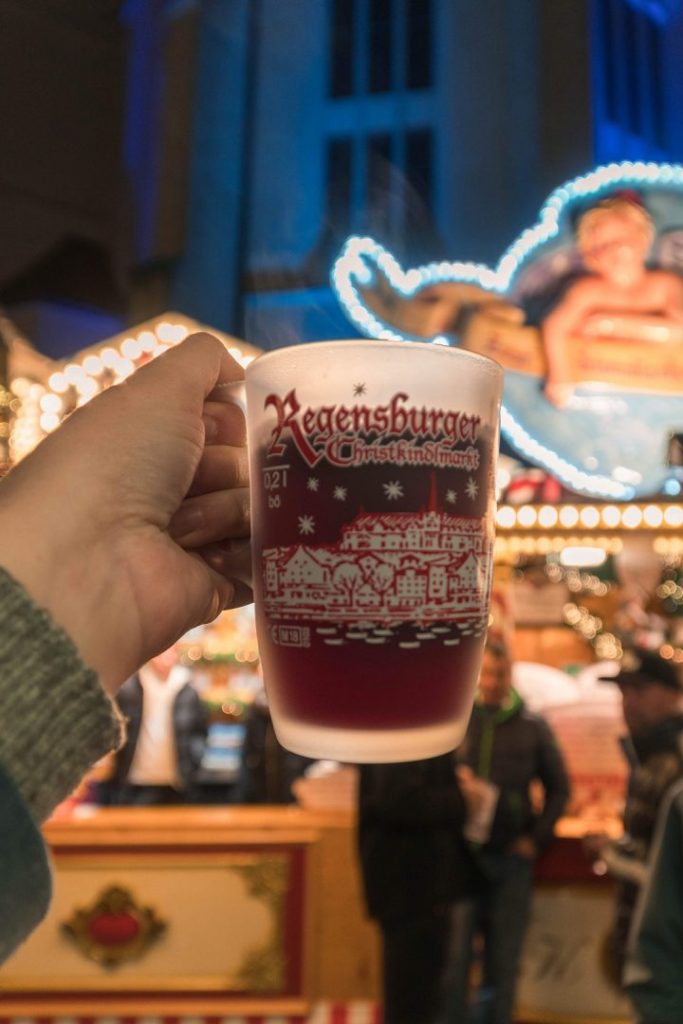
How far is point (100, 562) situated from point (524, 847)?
265 centimetres

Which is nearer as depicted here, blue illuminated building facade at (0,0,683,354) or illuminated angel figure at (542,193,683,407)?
illuminated angel figure at (542,193,683,407)

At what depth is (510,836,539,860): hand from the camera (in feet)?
9.84

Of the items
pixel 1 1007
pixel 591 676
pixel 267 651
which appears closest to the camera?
pixel 267 651

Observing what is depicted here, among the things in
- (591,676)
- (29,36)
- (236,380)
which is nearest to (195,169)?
(29,36)

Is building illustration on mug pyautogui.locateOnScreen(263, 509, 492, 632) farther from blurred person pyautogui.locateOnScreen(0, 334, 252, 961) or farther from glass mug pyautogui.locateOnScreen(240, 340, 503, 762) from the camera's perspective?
blurred person pyautogui.locateOnScreen(0, 334, 252, 961)

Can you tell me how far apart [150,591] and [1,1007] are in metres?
2.87

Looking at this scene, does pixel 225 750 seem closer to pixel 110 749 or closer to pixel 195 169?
pixel 110 749

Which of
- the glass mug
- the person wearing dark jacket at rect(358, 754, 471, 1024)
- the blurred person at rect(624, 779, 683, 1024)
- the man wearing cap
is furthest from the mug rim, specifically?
the man wearing cap

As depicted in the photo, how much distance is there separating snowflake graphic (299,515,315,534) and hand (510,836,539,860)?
257 centimetres

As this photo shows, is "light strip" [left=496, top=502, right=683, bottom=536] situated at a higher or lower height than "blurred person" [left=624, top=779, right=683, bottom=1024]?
A: higher

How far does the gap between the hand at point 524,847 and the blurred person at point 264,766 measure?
1057 mm

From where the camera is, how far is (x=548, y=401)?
3607mm

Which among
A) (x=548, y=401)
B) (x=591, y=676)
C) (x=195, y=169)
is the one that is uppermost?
(x=195, y=169)

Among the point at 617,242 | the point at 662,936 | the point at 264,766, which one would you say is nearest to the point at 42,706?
the point at 662,936
